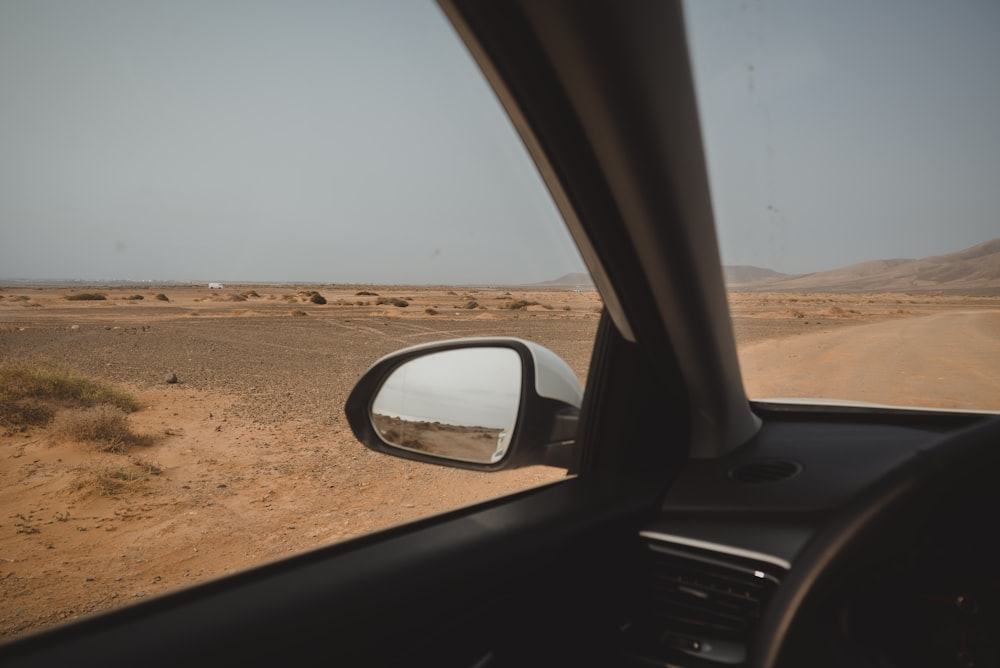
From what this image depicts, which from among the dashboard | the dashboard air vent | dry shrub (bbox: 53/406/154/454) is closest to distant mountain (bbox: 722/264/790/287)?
the dashboard

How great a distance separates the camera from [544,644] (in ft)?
5.50

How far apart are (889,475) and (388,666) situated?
1164mm

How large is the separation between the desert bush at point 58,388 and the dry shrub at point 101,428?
3 cm

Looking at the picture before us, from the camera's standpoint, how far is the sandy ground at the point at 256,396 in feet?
5.33

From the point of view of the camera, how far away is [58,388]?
1771mm

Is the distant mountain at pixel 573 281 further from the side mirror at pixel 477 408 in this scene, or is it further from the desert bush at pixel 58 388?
the desert bush at pixel 58 388

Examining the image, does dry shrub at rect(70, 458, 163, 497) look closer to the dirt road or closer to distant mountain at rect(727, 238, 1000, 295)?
distant mountain at rect(727, 238, 1000, 295)

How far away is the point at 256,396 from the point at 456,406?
104 cm

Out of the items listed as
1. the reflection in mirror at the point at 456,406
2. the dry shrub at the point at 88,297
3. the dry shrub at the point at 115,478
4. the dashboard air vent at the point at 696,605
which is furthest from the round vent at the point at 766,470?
the dry shrub at the point at 88,297

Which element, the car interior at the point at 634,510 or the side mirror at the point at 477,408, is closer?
the car interior at the point at 634,510

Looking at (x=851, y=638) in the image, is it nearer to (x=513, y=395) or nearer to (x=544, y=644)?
(x=544, y=644)

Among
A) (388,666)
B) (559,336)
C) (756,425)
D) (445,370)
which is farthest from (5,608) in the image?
(756,425)

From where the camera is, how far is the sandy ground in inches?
63.9

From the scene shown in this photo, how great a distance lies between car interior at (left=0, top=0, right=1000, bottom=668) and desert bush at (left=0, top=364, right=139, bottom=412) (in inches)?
31.2
